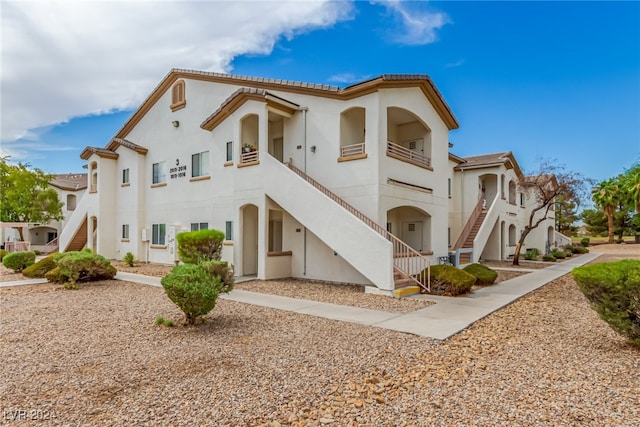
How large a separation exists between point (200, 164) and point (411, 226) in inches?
459

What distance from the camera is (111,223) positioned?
24.8 m

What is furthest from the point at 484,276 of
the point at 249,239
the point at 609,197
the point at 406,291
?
the point at 609,197

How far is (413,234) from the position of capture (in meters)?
18.1

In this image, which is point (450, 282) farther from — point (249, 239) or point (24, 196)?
point (24, 196)

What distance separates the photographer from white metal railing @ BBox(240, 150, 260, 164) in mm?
16047

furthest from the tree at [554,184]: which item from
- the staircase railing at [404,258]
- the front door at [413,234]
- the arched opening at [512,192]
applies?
the staircase railing at [404,258]

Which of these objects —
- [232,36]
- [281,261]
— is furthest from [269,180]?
[232,36]

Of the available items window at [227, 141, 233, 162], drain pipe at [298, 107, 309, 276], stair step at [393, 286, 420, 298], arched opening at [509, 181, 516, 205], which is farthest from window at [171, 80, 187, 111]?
arched opening at [509, 181, 516, 205]

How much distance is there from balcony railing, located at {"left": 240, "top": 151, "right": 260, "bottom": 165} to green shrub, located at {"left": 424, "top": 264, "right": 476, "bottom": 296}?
8.77 metres

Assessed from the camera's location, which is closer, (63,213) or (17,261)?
(17,261)

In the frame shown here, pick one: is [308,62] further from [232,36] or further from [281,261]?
[281,261]

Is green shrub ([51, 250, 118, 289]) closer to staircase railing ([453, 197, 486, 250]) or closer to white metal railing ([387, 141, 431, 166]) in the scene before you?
white metal railing ([387, 141, 431, 166])

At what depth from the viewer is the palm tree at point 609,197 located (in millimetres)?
51438

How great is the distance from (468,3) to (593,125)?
16.8m
